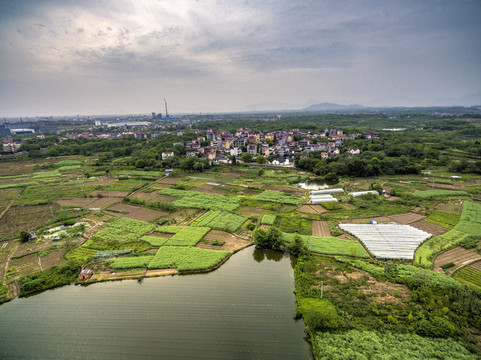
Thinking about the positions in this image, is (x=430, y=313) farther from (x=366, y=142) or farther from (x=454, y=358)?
(x=366, y=142)

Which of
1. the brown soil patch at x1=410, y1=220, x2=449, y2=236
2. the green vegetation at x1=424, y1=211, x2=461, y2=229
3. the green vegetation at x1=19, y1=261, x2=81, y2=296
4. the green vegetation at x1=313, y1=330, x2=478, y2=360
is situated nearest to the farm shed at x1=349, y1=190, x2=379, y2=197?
the green vegetation at x1=424, y1=211, x2=461, y2=229

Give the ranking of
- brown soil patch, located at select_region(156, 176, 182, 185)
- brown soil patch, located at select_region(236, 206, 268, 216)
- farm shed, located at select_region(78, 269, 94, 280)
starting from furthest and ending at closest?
brown soil patch, located at select_region(156, 176, 182, 185), brown soil patch, located at select_region(236, 206, 268, 216), farm shed, located at select_region(78, 269, 94, 280)

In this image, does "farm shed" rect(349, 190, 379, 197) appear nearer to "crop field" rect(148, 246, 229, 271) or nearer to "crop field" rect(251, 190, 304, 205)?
"crop field" rect(251, 190, 304, 205)

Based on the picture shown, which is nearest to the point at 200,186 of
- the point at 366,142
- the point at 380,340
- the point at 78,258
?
the point at 78,258

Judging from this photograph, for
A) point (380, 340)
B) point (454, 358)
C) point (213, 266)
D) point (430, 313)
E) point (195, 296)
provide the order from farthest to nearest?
point (213, 266), point (195, 296), point (430, 313), point (380, 340), point (454, 358)

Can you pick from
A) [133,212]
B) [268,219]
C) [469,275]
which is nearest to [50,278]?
[133,212]

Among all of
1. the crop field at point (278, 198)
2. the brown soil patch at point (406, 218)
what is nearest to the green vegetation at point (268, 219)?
the crop field at point (278, 198)
